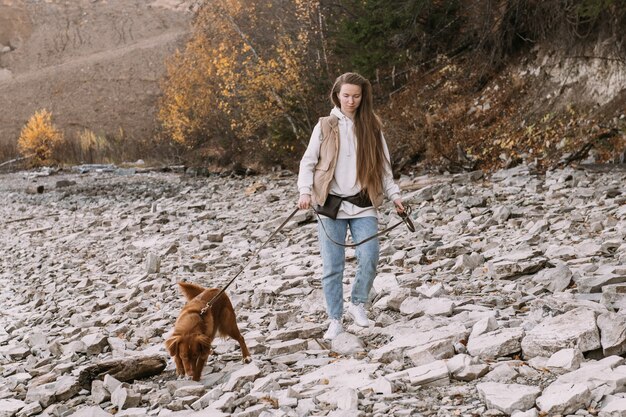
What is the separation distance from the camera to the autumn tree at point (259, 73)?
944 inches

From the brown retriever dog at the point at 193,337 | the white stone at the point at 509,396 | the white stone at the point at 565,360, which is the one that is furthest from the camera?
the brown retriever dog at the point at 193,337

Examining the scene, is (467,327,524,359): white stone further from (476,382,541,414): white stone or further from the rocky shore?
(476,382,541,414): white stone

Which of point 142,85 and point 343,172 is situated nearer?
point 343,172

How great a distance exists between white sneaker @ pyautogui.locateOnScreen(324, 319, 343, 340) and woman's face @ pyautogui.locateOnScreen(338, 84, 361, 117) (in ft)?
5.56

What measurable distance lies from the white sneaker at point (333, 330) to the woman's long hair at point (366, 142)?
1.05m

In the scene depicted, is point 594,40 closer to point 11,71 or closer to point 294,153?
point 294,153

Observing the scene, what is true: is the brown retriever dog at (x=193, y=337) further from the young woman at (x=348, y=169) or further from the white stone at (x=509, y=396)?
the white stone at (x=509, y=396)

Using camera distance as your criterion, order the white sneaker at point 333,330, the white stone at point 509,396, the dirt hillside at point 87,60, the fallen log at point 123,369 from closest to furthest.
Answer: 1. the white stone at point 509,396
2. the fallen log at point 123,369
3. the white sneaker at point 333,330
4. the dirt hillside at point 87,60

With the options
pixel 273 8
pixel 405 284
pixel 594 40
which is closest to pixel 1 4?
pixel 273 8

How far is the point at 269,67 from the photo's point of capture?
79.1 feet

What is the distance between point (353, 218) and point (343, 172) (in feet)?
1.23

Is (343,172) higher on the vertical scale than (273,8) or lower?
lower

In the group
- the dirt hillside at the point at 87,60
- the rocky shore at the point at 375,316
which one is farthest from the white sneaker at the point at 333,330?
the dirt hillside at the point at 87,60

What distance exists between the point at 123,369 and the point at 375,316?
2.20m
